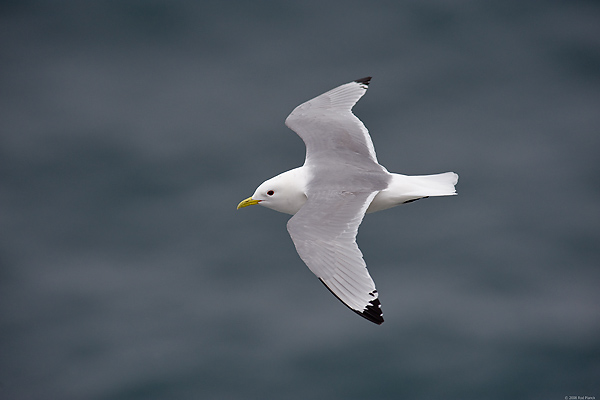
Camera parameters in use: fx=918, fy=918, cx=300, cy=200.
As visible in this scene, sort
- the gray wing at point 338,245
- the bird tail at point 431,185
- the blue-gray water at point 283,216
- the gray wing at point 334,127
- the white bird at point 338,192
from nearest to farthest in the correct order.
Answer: the gray wing at point 338,245
the white bird at point 338,192
the bird tail at point 431,185
the gray wing at point 334,127
the blue-gray water at point 283,216

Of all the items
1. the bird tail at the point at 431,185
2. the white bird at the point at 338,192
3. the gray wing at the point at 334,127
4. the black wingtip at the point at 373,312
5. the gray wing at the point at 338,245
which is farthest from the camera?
the gray wing at the point at 334,127

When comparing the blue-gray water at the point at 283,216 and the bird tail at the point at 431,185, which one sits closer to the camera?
the bird tail at the point at 431,185

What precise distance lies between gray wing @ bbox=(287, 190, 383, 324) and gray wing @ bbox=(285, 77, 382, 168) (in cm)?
97

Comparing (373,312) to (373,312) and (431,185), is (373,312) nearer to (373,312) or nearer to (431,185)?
(373,312)

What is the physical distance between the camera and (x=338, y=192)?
28.7ft

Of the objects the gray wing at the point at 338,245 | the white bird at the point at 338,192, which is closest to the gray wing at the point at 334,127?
the white bird at the point at 338,192

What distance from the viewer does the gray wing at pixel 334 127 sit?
9.69 metres

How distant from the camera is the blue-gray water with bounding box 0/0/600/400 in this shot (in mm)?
12203

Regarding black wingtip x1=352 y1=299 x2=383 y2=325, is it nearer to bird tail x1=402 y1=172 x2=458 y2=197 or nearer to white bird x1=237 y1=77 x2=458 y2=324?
white bird x1=237 y1=77 x2=458 y2=324

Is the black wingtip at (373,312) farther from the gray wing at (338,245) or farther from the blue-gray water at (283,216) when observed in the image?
the blue-gray water at (283,216)

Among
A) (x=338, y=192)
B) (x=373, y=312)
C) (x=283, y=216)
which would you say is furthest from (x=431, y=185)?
(x=283, y=216)

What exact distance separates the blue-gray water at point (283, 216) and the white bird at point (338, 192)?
3017 mm

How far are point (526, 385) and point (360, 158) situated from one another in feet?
14.9

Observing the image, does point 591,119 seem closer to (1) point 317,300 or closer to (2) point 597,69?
(2) point 597,69
